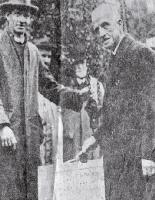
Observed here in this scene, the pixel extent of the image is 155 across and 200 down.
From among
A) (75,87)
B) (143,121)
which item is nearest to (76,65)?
(75,87)

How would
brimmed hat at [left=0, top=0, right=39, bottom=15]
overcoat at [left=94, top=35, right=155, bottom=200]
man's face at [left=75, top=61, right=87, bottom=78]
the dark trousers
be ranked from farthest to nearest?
the dark trousers
overcoat at [left=94, top=35, right=155, bottom=200]
man's face at [left=75, top=61, right=87, bottom=78]
brimmed hat at [left=0, top=0, right=39, bottom=15]

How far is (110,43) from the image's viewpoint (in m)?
6.71

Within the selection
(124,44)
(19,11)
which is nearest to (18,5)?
(19,11)

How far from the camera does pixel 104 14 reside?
6.73 metres

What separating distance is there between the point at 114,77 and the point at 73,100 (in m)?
0.71

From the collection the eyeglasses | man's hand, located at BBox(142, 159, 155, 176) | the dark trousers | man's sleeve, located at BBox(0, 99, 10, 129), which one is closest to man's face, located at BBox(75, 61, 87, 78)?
the eyeglasses

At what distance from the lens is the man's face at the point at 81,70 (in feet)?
21.1

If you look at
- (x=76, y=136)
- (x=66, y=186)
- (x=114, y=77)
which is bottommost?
(x=66, y=186)

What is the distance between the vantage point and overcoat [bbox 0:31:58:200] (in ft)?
19.4

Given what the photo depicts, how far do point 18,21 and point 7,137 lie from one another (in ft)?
4.98

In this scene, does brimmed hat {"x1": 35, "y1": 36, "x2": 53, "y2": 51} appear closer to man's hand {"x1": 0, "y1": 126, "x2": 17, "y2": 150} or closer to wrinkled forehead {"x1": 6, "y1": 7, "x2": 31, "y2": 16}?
wrinkled forehead {"x1": 6, "y1": 7, "x2": 31, "y2": 16}

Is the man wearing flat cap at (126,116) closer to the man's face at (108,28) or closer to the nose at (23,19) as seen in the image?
the man's face at (108,28)

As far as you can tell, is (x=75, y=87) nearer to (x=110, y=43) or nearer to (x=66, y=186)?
(x=110, y=43)

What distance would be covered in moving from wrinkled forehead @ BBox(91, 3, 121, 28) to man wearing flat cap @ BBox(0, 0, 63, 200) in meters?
0.91
